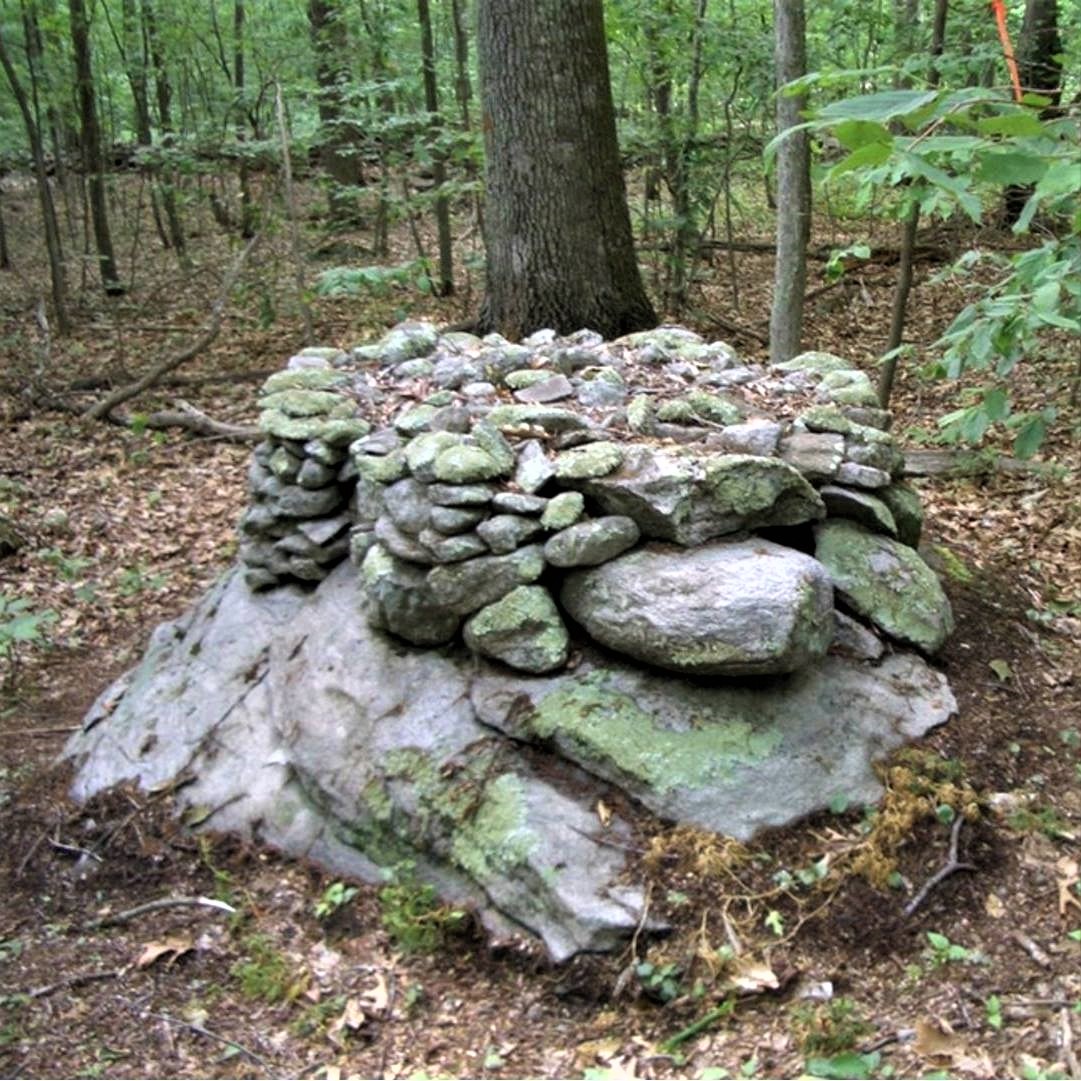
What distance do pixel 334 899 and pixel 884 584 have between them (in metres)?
2.33

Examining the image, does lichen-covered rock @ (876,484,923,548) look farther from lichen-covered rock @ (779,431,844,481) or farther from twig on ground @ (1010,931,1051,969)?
twig on ground @ (1010,931,1051,969)

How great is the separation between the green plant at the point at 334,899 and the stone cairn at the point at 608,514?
36.7 inches

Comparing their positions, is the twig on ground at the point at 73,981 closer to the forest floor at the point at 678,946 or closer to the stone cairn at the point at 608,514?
the forest floor at the point at 678,946

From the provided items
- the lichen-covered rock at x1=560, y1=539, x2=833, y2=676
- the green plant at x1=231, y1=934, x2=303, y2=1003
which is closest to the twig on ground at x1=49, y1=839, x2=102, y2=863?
the green plant at x1=231, y1=934, x2=303, y2=1003

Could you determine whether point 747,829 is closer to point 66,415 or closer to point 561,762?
point 561,762

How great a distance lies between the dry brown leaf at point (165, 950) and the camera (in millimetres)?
3396

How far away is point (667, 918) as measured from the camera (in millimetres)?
2969

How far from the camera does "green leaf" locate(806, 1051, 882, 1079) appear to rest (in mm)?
2527

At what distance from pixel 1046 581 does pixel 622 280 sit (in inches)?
112

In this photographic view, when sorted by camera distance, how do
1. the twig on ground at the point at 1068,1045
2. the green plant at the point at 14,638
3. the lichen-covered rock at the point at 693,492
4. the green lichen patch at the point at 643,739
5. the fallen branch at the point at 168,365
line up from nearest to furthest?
the twig on ground at the point at 1068,1045 → the green lichen patch at the point at 643,739 → the lichen-covered rock at the point at 693,492 → the green plant at the point at 14,638 → the fallen branch at the point at 168,365

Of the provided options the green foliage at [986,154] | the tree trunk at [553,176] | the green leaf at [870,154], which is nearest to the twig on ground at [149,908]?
the green foliage at [986,154]

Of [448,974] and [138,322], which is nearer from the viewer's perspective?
[448,974]

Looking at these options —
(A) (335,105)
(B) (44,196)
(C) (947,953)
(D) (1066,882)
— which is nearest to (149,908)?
(C) (947,953)

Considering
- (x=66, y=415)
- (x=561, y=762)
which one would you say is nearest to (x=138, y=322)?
(x=66, y=415)
